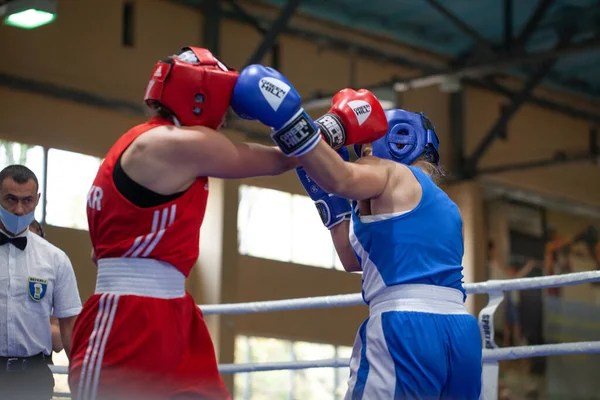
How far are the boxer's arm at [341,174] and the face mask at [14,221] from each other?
1560 mm

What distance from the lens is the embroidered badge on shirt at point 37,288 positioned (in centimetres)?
354

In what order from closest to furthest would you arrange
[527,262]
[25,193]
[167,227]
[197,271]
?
1. [167,227]
2. [25,193]
3. [197,271]
4. [527,262]

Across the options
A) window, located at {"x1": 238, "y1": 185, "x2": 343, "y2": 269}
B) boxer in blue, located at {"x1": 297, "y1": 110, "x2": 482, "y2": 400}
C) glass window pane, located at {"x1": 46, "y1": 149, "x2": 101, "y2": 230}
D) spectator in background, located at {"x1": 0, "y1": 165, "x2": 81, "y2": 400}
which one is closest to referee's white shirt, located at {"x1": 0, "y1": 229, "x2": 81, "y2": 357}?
spectator in background, located at {"x1": 0, "y1": 165, "x2": 81, "y2": 400}

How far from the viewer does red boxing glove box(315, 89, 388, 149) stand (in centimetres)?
258

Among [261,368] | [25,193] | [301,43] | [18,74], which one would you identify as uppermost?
[301,43]

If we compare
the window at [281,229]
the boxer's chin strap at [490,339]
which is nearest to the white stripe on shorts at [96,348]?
the boxer's chin strap at [490,339]

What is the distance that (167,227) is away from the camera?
2215 mm

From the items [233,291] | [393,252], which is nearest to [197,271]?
[233,291]

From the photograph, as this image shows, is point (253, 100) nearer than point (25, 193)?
Yes

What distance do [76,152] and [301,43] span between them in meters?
3.11

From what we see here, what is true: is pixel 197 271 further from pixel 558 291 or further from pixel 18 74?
pixel 558 291

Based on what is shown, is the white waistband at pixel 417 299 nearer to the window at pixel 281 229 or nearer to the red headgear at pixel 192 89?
the red headgear at pixel 192 89

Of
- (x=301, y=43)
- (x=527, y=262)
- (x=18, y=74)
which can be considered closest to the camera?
(x=18, y=74)

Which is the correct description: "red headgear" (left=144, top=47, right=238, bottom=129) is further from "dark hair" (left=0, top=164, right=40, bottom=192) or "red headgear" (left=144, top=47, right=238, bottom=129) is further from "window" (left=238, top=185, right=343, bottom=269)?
"window" (left=238, top=185, right=343, bottom=269)
